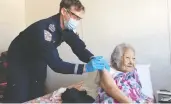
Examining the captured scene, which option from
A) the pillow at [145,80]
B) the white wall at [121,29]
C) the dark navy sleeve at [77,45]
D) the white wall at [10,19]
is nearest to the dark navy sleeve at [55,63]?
the dark navy sleeve at [77,45]

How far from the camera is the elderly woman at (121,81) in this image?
199cm

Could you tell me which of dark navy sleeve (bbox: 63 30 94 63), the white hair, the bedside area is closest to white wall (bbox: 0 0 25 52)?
dark navy sleeve (bbox: 63 30 94 63)

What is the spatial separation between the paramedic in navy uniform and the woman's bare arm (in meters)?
0.07

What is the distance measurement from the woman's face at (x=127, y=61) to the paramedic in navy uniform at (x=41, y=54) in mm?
195

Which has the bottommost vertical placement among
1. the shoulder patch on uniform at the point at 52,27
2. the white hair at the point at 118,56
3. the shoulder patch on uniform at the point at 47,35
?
the white hair at the point at 118,56

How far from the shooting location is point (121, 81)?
2.12m

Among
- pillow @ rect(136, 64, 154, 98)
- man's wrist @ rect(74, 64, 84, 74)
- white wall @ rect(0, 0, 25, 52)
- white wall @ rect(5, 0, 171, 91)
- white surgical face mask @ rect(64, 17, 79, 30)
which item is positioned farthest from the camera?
white wall @ rect(0, 0, 25, 52)

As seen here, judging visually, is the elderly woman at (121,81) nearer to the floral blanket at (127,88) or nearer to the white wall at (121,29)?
the floral blanket at (127,88)

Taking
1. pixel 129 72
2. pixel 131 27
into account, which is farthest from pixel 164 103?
pixel 131 27

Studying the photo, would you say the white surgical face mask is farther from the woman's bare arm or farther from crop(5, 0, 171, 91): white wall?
crop(5, 0, 171, 91): white wall

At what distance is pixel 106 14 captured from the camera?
310 cm

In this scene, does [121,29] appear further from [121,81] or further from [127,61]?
[121,81]

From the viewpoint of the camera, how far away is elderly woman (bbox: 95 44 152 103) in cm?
199

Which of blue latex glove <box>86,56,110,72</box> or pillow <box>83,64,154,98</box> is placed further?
pillow <box>83,64,154,98</box>
